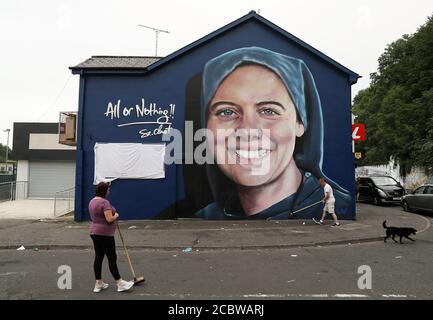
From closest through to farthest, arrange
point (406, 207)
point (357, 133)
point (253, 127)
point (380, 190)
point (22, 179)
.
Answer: point (253, 127) < point (357, 133) < point (406, 207) < point (380, 190) < point (22, 179)

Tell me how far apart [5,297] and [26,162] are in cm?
2542

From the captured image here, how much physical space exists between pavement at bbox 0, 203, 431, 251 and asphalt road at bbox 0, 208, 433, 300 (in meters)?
0.46

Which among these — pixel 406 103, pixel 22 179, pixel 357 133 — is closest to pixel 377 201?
pixel 357 133

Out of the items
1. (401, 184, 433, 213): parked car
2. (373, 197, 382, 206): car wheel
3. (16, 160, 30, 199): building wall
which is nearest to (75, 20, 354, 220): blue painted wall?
(401, 184, 433, 213): parked car

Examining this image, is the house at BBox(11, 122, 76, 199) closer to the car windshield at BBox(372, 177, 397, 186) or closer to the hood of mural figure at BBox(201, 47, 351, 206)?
the hood of mural figure at BBox(201, 47, 351, 206)

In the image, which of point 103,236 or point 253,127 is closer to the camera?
point 103,236

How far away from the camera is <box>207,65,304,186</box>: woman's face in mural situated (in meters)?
15.4

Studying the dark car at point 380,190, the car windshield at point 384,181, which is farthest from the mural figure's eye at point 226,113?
the car windshield at point 384,181

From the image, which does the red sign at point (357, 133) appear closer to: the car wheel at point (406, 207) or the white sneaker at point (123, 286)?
the car wheel at point (406, 207)

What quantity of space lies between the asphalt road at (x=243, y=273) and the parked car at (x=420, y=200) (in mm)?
7821

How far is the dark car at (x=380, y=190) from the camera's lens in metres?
22.1

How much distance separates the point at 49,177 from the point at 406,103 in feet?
96.7

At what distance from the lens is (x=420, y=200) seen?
18312 mm

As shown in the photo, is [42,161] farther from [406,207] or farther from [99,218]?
[99,218]
